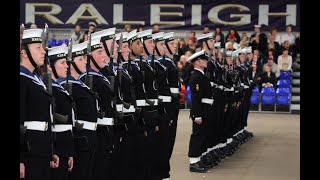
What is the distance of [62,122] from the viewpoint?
5.96 m

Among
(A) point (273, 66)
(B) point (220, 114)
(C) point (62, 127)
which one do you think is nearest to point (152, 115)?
(C) point (62, 127)

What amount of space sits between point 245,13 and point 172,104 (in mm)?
17094

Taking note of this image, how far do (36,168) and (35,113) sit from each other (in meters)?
0.41

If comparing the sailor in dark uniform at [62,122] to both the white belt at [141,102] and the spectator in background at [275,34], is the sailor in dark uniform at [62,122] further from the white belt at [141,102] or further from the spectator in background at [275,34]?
the spectator in background at [275,34]

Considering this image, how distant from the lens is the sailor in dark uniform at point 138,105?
8.09 metres

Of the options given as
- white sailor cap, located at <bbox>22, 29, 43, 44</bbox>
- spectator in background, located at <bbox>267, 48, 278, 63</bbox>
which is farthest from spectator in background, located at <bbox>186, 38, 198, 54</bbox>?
white sailor cap, located at <bbox>22, 29, 43, 44</bbox>

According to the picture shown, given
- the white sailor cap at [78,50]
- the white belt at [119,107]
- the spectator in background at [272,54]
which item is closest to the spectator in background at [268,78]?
the spectator in background at [272,54]

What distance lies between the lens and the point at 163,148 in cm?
907

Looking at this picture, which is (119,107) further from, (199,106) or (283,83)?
(283,83)

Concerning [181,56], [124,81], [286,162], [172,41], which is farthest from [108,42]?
[181,56]

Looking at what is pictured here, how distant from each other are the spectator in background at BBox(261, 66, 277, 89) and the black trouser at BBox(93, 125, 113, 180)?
15.6 meters

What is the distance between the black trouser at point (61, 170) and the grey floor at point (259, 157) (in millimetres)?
4191

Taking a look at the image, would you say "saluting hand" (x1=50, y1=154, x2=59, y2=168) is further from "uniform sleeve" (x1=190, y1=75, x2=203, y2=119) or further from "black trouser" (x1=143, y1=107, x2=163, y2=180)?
"uniform sleeve" (x1=190, y1=75, x2=203, y2=119)
